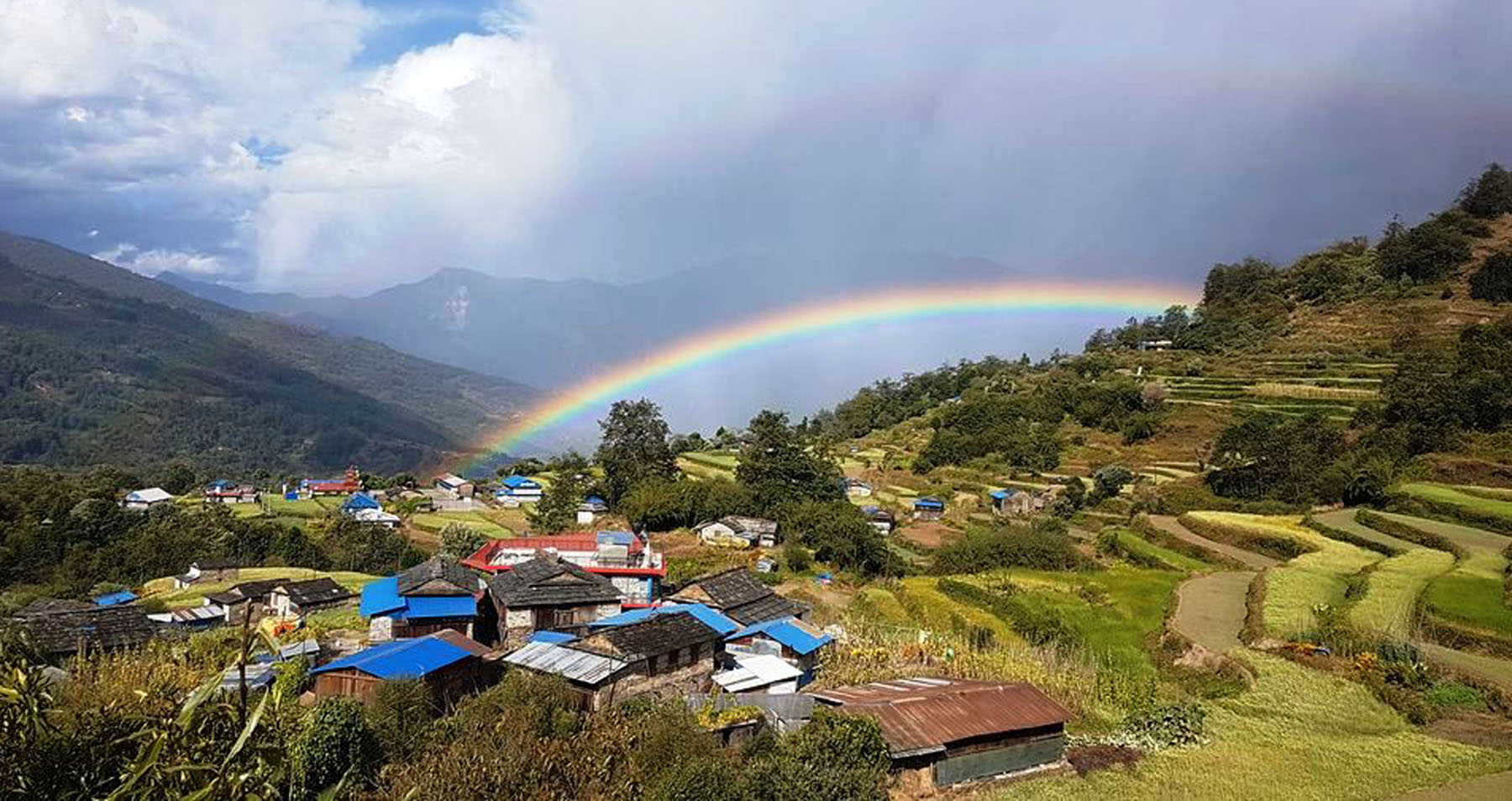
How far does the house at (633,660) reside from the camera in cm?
1440

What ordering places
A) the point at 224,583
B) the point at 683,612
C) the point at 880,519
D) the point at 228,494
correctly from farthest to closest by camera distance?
the point at 228,494 < the point at 880,519 < the point at 224,583 < the point at 683,612

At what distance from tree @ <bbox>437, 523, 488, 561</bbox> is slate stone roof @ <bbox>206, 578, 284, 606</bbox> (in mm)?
6512

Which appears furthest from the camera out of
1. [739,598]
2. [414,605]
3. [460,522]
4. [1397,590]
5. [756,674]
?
[460,522]

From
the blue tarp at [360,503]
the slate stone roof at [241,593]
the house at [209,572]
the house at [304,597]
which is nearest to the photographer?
the house at [304,597]

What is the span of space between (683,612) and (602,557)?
9.77 meters

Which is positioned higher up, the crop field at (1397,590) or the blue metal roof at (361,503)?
the crop field at (1397,590)

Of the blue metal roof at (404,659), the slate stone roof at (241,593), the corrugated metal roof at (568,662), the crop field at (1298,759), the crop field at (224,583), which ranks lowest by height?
the crop field at (224,583)

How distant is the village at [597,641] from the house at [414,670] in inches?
1.3

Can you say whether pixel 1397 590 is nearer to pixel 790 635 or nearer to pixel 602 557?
pixel 790 635

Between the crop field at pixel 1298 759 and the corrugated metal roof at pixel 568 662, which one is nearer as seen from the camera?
the crop field at pixel 1298 759

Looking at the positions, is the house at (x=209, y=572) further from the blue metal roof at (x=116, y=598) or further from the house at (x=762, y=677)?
the house at (x=762, y=677)

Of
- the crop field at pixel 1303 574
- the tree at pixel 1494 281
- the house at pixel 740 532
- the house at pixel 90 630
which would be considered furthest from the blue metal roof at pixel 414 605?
the tree at pixel 1494 281

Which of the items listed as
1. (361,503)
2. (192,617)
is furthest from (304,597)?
(361,503)

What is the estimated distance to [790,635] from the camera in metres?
18.1
